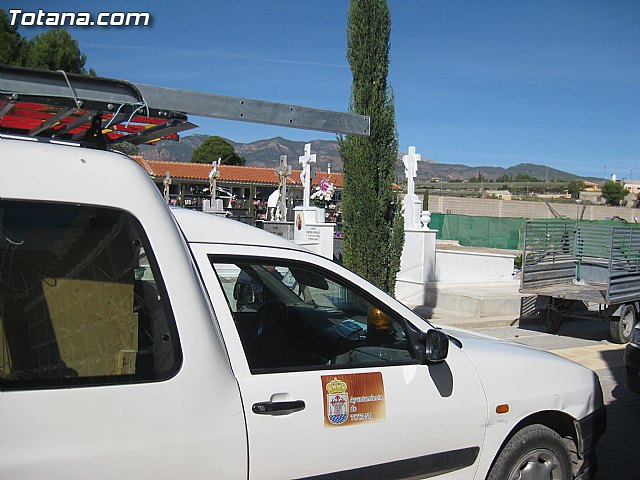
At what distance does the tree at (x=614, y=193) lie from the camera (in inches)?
3019

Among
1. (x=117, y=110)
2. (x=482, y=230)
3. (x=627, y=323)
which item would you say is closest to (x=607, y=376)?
(x=627, y=323)

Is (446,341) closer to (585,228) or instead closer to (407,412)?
(407,412)

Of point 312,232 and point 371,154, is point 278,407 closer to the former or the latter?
point 371,154

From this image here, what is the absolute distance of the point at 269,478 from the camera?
279 cm

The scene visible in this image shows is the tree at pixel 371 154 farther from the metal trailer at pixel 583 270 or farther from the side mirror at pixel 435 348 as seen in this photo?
the side mirror at pixel 435 348

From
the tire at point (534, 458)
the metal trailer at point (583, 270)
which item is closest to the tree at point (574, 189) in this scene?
the metal trailer at point (583, 270)

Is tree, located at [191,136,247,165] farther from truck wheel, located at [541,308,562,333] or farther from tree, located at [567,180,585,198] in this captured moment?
truck wheel, located at [541,308,562,333]

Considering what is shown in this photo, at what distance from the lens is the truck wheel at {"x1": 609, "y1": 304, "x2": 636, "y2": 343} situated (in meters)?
11.2

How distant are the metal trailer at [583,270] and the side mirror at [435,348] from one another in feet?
27.8

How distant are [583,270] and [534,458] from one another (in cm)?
965

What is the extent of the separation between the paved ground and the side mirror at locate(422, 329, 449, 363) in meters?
2.72

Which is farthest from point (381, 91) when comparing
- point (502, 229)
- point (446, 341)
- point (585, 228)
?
point (502, 229)

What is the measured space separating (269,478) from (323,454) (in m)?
0.27

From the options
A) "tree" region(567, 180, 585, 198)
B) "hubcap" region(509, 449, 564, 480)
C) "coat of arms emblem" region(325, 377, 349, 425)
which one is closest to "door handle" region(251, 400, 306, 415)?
Result: "coat of arms emblem" region(325, 377, 349, 425)
